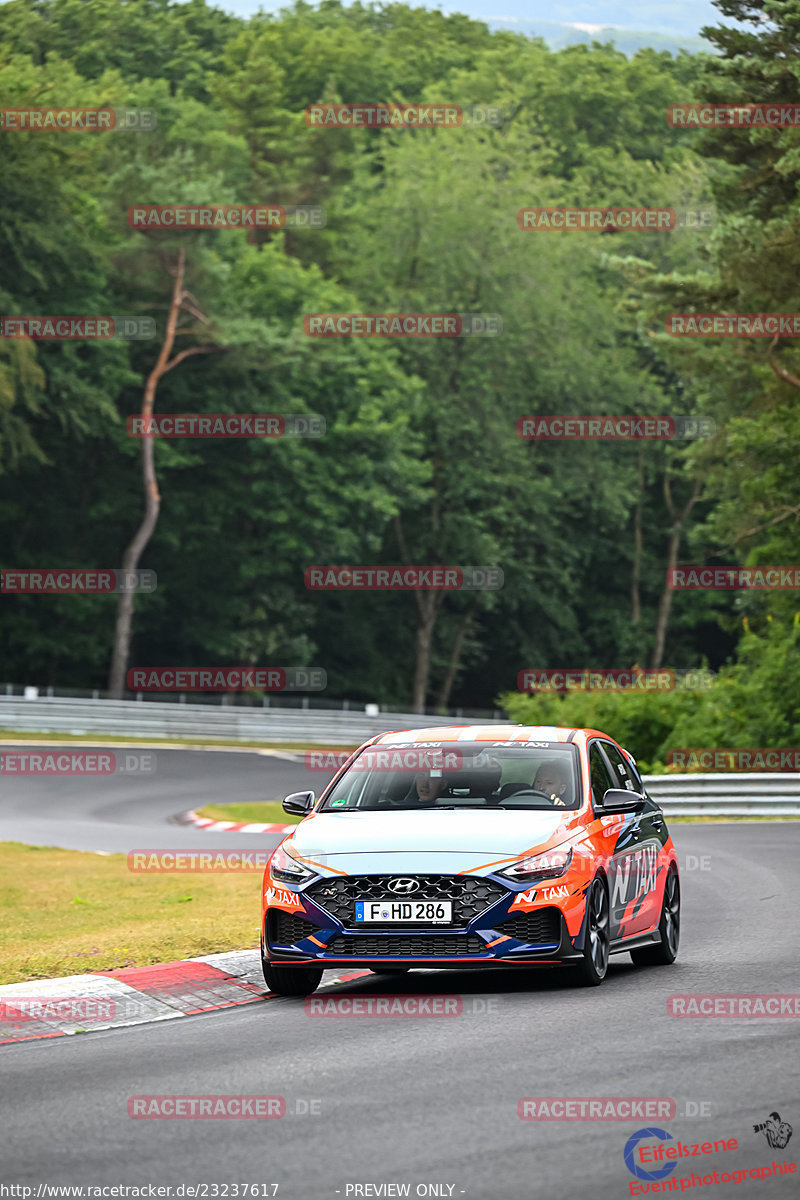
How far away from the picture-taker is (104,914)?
1541 centimetres

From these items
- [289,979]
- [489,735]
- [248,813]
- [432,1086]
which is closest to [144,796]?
[248,813]

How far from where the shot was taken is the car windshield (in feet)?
35.3

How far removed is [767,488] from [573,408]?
41.4 metres

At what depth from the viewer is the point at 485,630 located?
245ft

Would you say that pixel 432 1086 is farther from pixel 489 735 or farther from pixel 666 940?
pixel 666 940

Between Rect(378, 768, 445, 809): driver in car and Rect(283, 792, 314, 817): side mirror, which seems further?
Rect(283, 792, 314, 817): side mirror

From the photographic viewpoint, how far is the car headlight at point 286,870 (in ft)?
32.6

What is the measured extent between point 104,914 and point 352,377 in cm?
4758

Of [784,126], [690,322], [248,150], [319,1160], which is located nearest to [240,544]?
[248,150]

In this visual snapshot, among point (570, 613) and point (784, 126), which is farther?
point (570, 613)

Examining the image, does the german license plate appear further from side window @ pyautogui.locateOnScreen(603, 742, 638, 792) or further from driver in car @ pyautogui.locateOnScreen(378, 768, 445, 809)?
side window @ pyautogui.locateOnScreen(603, 742, 638, 792)

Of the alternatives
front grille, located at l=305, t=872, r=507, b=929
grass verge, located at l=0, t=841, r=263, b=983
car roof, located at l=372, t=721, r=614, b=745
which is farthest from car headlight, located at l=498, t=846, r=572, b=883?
grass verge, located at l=0, t=841, r=263, b=983

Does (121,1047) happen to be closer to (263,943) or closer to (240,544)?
(263,943)

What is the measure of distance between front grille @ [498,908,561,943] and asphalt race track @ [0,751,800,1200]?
366 mm
